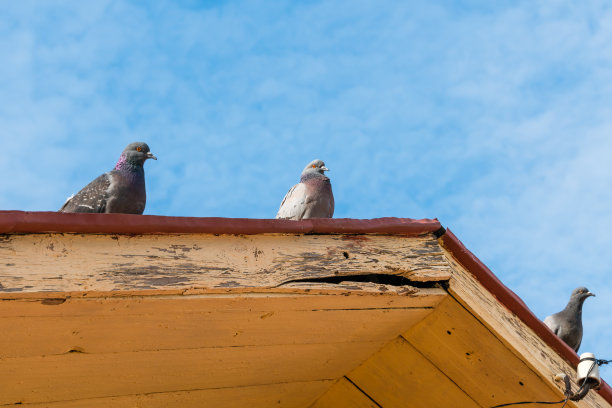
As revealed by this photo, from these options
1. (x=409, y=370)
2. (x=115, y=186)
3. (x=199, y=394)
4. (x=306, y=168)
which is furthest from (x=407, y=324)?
(x=306, y=168)

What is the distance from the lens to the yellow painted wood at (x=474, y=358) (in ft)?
7.94

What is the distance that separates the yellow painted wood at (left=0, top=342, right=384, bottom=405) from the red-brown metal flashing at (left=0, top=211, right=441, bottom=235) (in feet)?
1.45

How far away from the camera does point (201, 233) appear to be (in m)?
2.05

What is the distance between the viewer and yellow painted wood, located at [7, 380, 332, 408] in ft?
7.95

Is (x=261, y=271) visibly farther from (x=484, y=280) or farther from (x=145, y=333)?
(x=484, y=280)

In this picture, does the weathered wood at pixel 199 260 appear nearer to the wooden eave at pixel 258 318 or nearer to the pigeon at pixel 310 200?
the wooden eave at pixel 258 318

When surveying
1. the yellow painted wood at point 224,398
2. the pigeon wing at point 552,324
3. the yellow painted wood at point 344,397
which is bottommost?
the yellow painted wood at point 224,398

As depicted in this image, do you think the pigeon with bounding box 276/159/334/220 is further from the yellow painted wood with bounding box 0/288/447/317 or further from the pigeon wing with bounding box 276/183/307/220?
the yellow painted wood with bounding box 0/288/447/317

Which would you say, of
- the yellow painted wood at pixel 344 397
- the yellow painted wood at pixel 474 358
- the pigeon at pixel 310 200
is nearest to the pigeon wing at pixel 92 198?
the pigeon at pixel 310 200

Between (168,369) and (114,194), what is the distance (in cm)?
149

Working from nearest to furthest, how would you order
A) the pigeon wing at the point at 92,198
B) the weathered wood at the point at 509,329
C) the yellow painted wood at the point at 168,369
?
1. the yellow painted wood at the point at 168,369
2. the weathered wood at the point at 509,329
3. the pigeon wing at the point at 92,198

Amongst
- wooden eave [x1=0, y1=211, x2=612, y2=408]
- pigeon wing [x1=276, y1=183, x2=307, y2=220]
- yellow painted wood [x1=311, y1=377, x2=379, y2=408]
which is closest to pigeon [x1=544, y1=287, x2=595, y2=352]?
pigeon wing [x1=276, y1=183, x2=307, y2=220]

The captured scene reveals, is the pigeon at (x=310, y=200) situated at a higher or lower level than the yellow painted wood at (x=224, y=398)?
higher

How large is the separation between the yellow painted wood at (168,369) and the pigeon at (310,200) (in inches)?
72.7
